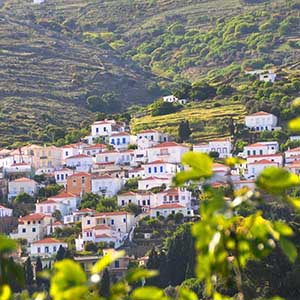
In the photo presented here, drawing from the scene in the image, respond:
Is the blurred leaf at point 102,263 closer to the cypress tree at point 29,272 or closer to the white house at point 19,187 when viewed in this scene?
the cypress tree at point 29,272

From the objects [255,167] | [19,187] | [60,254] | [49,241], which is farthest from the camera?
[19,187]

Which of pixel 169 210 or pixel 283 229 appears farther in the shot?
pixel 169 210

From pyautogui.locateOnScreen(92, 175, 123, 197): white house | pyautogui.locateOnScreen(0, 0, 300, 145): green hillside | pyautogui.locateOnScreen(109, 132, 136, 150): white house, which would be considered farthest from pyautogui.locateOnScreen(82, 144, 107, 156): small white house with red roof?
pyautogui.locateOnScreen(0, 0, 300, 145): green hillside

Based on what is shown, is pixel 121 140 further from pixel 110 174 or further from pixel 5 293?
pixel 5 293

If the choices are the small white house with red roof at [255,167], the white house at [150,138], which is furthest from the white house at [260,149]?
the white house at [150,138]

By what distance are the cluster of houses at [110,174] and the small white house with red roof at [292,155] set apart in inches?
2.0

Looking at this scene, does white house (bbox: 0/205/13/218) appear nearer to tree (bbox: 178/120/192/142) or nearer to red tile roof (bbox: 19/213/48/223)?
red tile roof (bbox: 19/213/48/223)

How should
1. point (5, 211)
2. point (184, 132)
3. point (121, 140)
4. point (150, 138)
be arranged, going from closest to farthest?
1. point (5, 211)
2. point (184, 132)
3. point (150, 138)
4. point (121, 140)

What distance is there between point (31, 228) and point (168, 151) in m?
11.5

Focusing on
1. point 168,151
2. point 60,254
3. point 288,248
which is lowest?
point 288,248

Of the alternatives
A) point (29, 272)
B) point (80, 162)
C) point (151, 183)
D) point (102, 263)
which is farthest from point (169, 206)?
point (102, 263)

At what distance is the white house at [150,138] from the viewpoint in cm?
7356

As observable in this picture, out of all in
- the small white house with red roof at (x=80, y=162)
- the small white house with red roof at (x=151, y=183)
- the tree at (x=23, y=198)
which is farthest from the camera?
the small white house with red roof at (x=80, y=162)

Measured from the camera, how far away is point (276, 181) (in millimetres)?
3832
